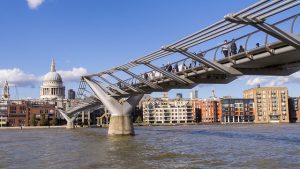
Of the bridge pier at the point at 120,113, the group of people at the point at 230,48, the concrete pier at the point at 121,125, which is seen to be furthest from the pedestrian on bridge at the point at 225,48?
the concrete pier at the point at 121,125

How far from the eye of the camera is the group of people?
28.0m

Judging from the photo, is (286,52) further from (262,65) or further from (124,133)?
(124,133)

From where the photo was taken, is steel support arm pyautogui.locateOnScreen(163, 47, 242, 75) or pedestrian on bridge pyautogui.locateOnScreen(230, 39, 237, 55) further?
steel support arm pyautogui.locateOnScreen(163, 47, 242, 75)

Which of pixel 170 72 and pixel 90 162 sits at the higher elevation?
pixel 170 72

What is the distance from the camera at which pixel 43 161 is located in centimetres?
3105

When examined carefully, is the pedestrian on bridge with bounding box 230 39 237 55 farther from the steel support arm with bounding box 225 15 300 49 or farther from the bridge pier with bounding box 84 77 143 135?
the bridge pier with bounding box 84 77 143 135

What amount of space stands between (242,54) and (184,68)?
10816 millimetres

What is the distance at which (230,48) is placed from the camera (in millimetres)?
28688

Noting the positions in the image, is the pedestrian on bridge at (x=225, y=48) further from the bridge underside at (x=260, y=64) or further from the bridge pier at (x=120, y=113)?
the bridge pier at (x=120, y=113)

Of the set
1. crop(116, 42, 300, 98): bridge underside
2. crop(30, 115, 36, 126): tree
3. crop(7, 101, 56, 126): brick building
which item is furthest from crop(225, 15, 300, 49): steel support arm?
crop(7, 101, 56, 126): brick building

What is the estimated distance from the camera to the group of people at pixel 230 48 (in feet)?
91.8

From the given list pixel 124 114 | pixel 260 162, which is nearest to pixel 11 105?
pixel 124 114

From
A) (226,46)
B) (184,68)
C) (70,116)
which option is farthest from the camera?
(70,116)

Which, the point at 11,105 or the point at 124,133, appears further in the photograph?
the point at 11,105
